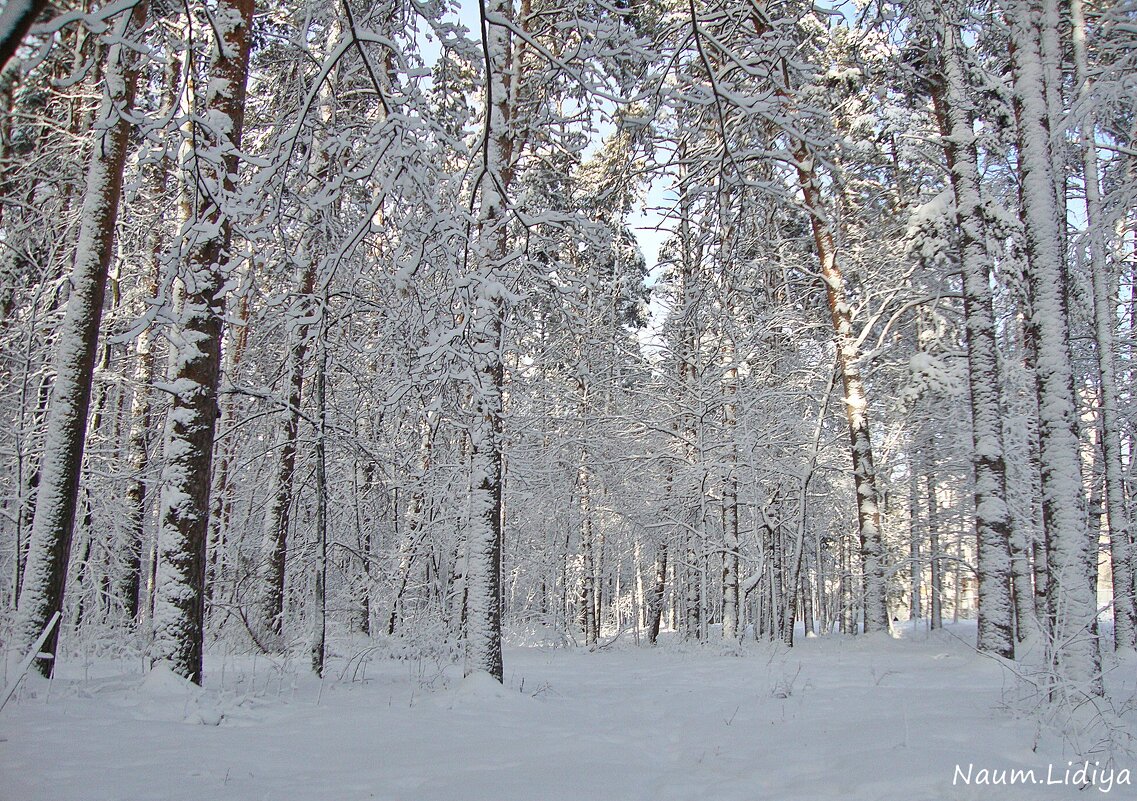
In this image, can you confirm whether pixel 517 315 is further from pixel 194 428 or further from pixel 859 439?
pixel 859 439

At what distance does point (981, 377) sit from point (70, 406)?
1180 centimetres

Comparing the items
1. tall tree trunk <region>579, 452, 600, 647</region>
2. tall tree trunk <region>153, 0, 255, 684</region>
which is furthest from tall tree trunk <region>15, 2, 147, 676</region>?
tall tree trunk <region>579, 452, 600, 647</region>

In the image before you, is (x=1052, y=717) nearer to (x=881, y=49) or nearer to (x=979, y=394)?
(x=979, y=394)

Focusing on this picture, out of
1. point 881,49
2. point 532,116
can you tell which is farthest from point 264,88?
point 881,49

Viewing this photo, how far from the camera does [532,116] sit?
8.28 meters

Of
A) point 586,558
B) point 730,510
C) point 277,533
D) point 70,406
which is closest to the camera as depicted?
point 70,406

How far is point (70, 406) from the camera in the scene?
675 cm

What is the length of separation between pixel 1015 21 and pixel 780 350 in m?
9.88

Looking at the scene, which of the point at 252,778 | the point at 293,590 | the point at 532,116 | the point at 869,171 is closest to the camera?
the point at 252,778

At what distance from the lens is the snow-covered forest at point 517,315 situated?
Answer: 4328mm

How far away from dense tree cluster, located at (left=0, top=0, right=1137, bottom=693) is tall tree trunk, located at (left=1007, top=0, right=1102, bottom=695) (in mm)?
37

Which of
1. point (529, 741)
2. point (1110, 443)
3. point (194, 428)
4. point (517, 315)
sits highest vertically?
point (517, 315)

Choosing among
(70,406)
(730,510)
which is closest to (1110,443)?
(730,510)

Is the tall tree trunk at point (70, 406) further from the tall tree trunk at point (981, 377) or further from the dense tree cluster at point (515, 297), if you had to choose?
the tall tree trunk at point (981, 377)
